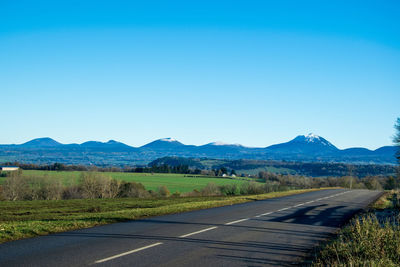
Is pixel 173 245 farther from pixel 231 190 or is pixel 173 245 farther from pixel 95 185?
pixel 95 185

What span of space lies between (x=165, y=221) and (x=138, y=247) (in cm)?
534

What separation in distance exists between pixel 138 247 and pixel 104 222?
16.8ft

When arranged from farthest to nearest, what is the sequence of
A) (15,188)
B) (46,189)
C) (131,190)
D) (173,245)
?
(131,190) → (46,189) → (15,188) → (173,245)

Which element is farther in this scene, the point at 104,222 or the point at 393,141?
the point at 393,141

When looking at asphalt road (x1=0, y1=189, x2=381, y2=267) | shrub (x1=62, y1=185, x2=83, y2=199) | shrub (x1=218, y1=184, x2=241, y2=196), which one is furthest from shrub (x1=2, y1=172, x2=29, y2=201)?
asphalt road (x1=0, y1=189, x2=381, y2=267)

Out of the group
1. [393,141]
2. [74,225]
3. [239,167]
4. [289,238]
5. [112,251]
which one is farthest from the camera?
[239,167]

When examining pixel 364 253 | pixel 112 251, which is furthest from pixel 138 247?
pixel 364 253

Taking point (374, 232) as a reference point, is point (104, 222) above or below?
below

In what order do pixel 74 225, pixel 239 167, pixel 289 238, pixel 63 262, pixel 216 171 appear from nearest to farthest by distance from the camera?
pixel 63 262 → pixel 289 238 → pixel 74 225 → pixel 216 171 → pixel 239 167

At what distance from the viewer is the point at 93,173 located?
65.6m

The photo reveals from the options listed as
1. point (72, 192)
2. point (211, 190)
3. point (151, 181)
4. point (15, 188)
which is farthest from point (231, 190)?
point (15, 188)

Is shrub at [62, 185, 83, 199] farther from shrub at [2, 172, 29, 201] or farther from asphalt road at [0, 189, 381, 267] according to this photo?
asphalt road at [0, 189, 381, 267]

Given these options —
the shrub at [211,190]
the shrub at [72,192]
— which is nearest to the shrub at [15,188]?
the shrub at [72,192]

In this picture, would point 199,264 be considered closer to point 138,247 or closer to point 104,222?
point 138,247
